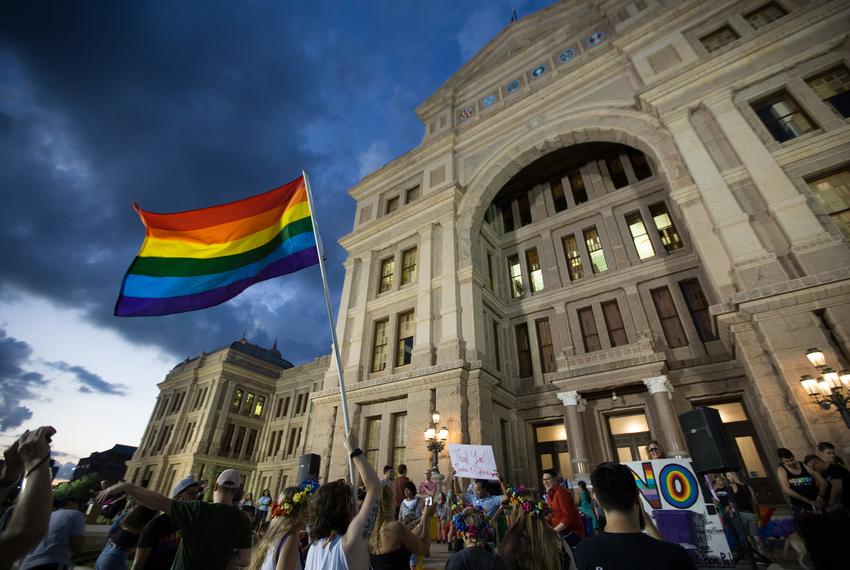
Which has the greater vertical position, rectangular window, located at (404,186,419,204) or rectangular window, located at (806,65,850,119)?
rectangular window, located at (404,186,419,204)

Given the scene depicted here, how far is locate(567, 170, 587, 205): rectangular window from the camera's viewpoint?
20.4 m

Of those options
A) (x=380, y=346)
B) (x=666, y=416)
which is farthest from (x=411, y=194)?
(x=666, y=416)

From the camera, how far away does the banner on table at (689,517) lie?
22.3 feet

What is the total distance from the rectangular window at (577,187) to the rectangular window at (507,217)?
3529mm

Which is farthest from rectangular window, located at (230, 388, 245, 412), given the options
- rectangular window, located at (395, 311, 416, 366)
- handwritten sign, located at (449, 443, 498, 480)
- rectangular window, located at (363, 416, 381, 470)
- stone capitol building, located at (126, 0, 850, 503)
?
handwritten sign, located at (449, 443, 498, 480)

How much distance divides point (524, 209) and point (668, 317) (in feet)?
32.5

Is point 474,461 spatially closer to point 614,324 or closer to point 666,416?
point 666,416

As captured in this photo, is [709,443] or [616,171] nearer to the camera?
[709,443]

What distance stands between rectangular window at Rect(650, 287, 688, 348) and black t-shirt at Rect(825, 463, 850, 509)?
9561mm

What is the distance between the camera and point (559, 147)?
18.5 metres

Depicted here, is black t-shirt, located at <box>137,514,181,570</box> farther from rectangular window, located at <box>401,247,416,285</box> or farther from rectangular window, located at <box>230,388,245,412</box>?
rectangular window, located at <box>230,388,245,412</box>

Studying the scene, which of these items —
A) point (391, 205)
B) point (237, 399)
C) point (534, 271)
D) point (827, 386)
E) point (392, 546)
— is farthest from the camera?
point (237, 399)

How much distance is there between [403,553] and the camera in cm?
340

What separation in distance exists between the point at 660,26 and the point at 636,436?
1709cm
